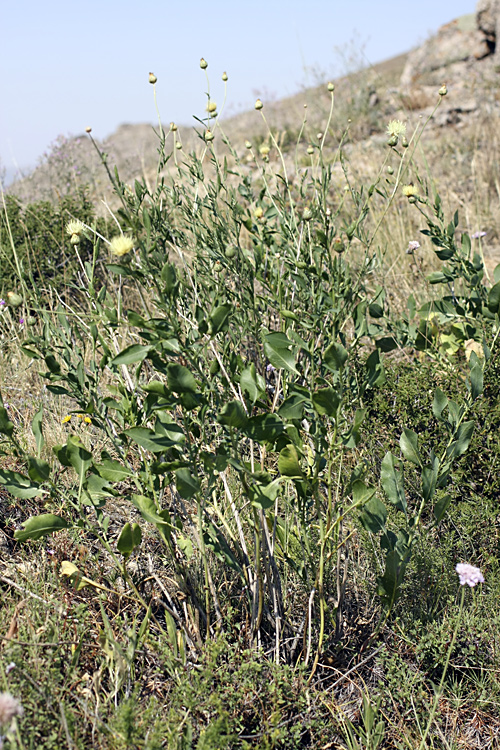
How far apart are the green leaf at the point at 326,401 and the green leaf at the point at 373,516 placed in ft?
1.06

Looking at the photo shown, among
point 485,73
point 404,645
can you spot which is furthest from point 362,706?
point 485,73

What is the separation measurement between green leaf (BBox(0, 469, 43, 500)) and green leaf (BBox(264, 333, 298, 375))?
661 mm

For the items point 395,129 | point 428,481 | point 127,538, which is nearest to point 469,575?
point 428,481

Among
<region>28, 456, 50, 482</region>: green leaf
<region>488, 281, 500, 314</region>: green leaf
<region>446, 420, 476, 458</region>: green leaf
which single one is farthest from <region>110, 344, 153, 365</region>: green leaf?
<region>488, 281, 500, 314</region>: green leaf

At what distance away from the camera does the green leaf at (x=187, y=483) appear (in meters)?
1.26

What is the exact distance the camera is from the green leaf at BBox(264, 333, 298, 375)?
1.33m

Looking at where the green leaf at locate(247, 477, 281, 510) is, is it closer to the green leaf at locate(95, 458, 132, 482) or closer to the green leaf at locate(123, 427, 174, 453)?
the green leaf at locate(123, 427, 174, 453)

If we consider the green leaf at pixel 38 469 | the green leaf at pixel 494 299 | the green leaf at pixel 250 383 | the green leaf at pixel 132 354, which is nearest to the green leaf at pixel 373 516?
the green leaf at pixel 250 383

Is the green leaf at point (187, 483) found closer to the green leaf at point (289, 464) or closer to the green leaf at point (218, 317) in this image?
the green leaf at point (289, 464)

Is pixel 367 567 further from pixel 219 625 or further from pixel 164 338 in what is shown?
pixel 164 338

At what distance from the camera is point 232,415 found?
3.87ft

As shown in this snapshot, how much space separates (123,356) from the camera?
3.88ft

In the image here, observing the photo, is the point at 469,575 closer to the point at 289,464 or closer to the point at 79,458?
the point at 289,464

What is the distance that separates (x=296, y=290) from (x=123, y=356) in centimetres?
71
